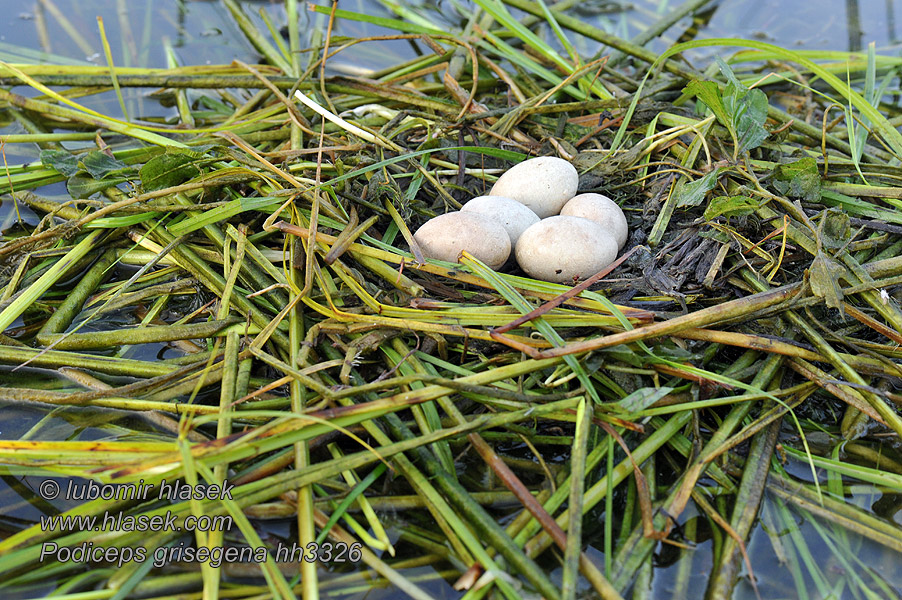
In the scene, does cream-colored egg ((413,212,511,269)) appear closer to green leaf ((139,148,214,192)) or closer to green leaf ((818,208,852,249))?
green leaf ((139,148,214,192))

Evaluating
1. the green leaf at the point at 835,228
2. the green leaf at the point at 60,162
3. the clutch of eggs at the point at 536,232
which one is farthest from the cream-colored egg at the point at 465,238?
the green leaf at the point at 60,162

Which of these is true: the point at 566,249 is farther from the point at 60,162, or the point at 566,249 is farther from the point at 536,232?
the point at 60,162

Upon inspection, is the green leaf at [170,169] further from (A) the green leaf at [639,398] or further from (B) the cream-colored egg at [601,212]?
(A) the green leaf at [639,398]

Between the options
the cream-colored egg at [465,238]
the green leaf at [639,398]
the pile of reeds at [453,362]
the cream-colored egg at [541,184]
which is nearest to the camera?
the pile of reeds at [453,362]

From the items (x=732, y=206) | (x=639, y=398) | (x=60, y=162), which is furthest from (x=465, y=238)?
(x=60, y=162)

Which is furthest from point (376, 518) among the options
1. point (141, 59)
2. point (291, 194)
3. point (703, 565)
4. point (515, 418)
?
point (141, 59)

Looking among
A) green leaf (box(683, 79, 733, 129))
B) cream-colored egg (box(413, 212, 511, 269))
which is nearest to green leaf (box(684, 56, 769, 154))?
green leaf (box(683, 79, 733, 129))
